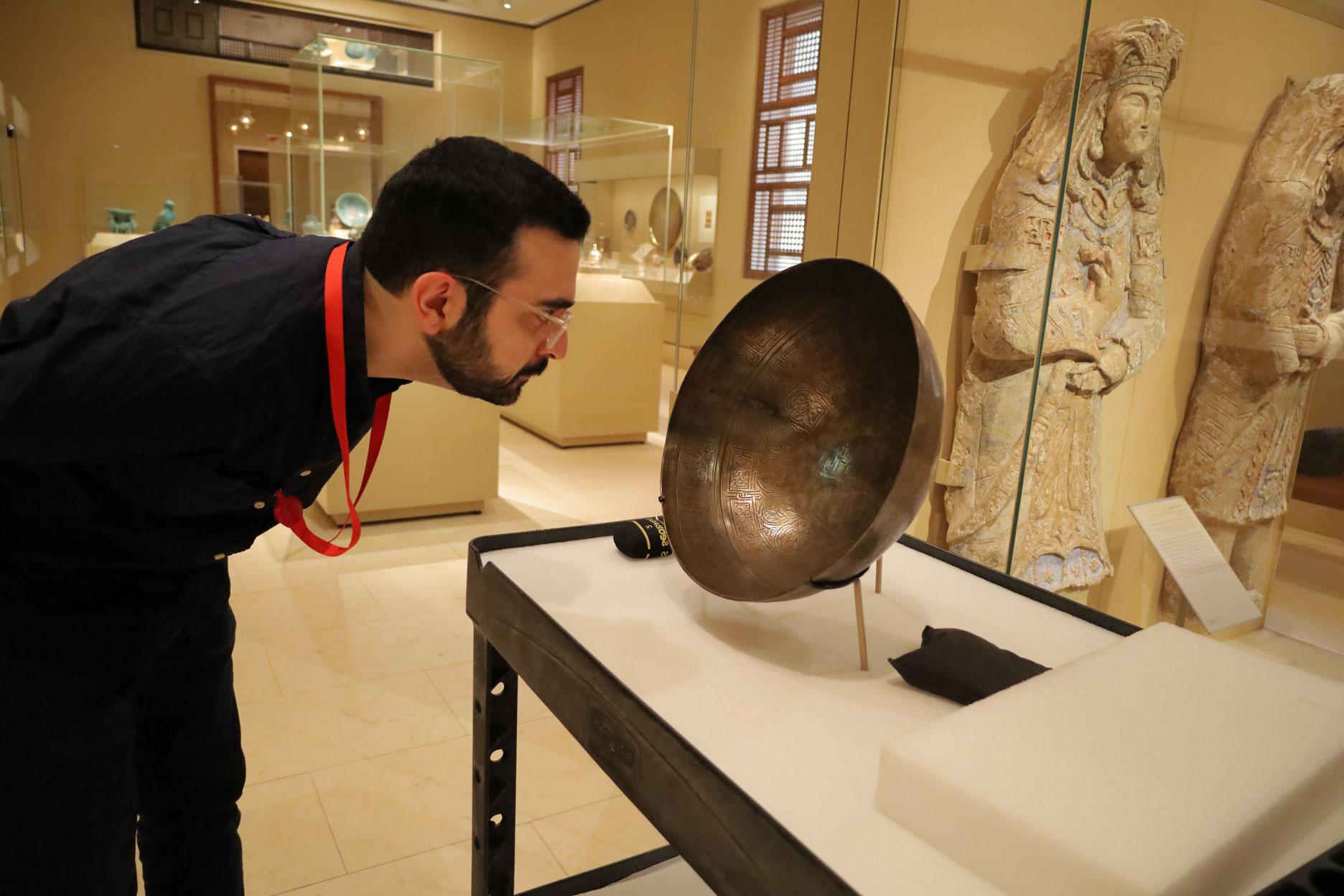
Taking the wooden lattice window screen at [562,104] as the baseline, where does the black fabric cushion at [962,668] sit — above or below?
below

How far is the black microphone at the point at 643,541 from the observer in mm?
1595

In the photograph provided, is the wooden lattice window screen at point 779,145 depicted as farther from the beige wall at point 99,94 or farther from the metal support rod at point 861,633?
the beige wall at point 99,94

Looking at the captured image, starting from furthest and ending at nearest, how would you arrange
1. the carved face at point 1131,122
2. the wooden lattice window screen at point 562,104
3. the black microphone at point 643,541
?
the wooden lattice window screen at point 562,104, the carved face at point 1131,122, the black microphone at point 643,541

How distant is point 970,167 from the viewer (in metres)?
2.61

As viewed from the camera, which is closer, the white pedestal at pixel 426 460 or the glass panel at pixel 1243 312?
the glass panel at pixel 1243 312

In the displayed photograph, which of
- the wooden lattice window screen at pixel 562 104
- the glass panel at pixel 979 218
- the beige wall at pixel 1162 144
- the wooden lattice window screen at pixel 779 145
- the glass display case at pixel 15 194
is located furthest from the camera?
the wooden lattice window screen at pixel 562 104

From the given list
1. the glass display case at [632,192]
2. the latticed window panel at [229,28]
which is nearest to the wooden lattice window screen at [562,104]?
the glass display case at [632,192]

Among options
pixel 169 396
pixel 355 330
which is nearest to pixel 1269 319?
pixel 355 330

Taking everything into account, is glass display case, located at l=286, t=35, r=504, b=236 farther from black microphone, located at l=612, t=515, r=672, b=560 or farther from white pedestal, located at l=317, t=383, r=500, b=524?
black microphone, located at l=612, t=515, r=672, b=560

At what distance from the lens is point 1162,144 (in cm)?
222

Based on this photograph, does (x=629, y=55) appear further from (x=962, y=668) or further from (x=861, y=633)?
(x=962, y=668)

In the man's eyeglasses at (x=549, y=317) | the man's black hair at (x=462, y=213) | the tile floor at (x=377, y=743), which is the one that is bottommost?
the tile floor at (x=377, y=743)

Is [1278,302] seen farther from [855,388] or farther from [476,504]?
[476,504]

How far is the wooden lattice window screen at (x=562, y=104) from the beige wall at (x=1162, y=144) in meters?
5.26
